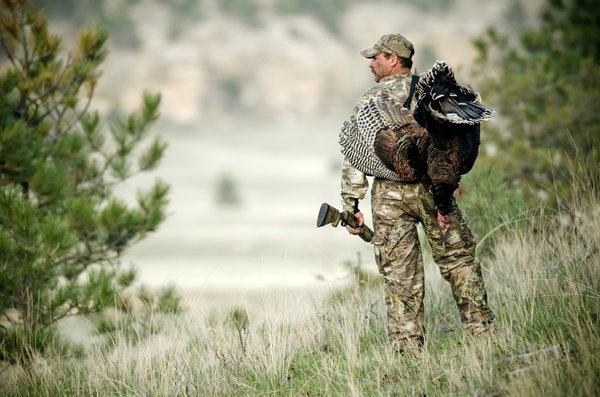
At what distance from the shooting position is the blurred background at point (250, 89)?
71.4 metres

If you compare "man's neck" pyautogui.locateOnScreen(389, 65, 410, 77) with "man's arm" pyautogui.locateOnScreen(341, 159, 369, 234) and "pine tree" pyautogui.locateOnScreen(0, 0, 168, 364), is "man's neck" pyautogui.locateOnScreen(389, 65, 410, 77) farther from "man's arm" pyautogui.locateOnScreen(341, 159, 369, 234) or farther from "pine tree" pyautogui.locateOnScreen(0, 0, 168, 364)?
"pine tree" pyautogui.locateOnScreen(0, 0, 168, 364)

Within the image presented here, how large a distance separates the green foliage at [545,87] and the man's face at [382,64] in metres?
8.06

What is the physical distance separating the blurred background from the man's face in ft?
155

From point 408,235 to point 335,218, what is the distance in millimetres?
491

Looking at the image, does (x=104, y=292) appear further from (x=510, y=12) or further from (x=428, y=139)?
(x=510, y=12)

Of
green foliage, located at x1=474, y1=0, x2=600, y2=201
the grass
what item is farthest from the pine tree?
green foliage, located at x1=474, y1=0, x2=600, y2=201

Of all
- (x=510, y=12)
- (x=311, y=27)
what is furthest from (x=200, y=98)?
(x=510, y=12)

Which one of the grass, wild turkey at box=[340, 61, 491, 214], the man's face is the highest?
the man's face

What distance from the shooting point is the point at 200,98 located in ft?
379

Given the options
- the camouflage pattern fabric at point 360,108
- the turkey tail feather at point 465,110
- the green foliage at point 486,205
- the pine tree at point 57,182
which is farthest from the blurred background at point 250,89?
the turkey tail feather at point 465,110

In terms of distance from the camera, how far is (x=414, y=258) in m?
4.93

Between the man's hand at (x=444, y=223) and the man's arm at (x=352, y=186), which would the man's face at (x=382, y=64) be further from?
the man's hand at (x=444, y=223)

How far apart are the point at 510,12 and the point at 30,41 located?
400ft

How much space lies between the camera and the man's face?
16.5 ft
